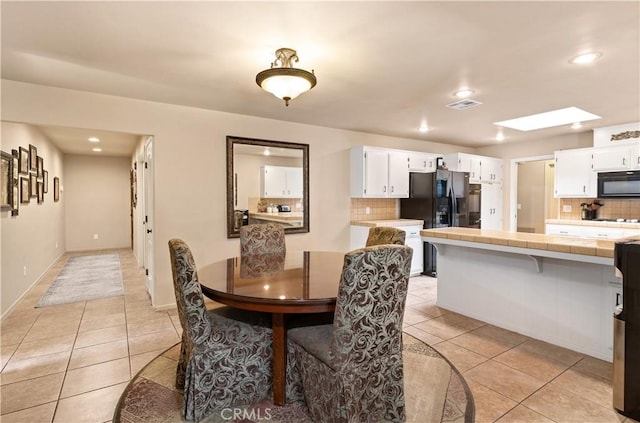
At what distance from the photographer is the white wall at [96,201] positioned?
779 centimetres

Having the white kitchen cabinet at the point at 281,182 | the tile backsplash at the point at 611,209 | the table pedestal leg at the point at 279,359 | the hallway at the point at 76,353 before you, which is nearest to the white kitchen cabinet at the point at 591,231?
the tile backsplash at the point at 611,209

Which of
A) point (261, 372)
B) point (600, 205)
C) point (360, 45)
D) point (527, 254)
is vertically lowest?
point (261, 372)

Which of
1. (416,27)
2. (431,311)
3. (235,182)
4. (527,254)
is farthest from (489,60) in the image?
(235,182)

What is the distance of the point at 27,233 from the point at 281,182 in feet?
11.5

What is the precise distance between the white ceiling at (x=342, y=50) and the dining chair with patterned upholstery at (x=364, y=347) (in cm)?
144

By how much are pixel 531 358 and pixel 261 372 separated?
2.13 m

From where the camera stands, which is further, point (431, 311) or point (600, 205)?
point (600, 205)

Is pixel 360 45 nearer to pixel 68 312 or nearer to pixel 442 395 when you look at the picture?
pixel 442 395

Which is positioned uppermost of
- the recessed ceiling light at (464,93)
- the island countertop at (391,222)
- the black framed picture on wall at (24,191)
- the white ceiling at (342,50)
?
the recessed ceiling light at (464,93)

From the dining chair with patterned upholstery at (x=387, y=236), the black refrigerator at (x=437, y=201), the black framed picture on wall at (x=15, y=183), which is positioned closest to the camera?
the dining chair with patterned upholstery at (x=387, y=236)

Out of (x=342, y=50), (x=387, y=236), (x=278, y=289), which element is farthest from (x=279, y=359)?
(x=342, y=50)

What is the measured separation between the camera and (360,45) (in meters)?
2.29

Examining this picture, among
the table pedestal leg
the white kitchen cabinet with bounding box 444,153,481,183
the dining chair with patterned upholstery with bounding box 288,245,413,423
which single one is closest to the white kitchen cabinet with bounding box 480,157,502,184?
the white kitchen cabinet with bounding box 444,153,481,183

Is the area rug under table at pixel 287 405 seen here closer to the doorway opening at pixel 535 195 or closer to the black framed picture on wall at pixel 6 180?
the black framed picture on wall at pixel 6 180
